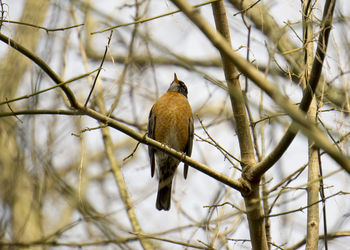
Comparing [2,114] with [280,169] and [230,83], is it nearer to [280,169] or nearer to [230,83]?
[230,83]

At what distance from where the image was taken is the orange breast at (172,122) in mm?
6930

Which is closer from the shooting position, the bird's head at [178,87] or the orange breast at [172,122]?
the orange breast at [172,122]

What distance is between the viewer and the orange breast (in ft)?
22.7

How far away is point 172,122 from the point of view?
6977 mm

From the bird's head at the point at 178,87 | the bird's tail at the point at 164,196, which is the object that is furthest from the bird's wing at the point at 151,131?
the bird's head at the point at 178,87

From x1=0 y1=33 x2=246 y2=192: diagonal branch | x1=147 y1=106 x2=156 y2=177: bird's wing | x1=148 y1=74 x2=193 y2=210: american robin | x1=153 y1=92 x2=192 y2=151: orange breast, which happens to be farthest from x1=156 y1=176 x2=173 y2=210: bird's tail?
x1=0 y1=33 x2=246 y2=192: diagonal branch

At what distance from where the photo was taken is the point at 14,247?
6.29m

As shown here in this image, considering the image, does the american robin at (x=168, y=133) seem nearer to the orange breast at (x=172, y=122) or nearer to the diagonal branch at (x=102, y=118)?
the orange breast at (x=172, y=122)

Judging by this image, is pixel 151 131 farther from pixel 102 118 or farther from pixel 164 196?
pixel 102 118

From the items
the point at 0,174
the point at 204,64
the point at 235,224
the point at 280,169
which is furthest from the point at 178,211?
the point at 204,64

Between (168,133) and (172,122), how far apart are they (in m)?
0.18

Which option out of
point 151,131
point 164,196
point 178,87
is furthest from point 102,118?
point 178,87

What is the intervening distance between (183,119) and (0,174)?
4.11m

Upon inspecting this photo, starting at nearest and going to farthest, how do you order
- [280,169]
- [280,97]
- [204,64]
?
[280,97]
[280,169]
[204,64]
